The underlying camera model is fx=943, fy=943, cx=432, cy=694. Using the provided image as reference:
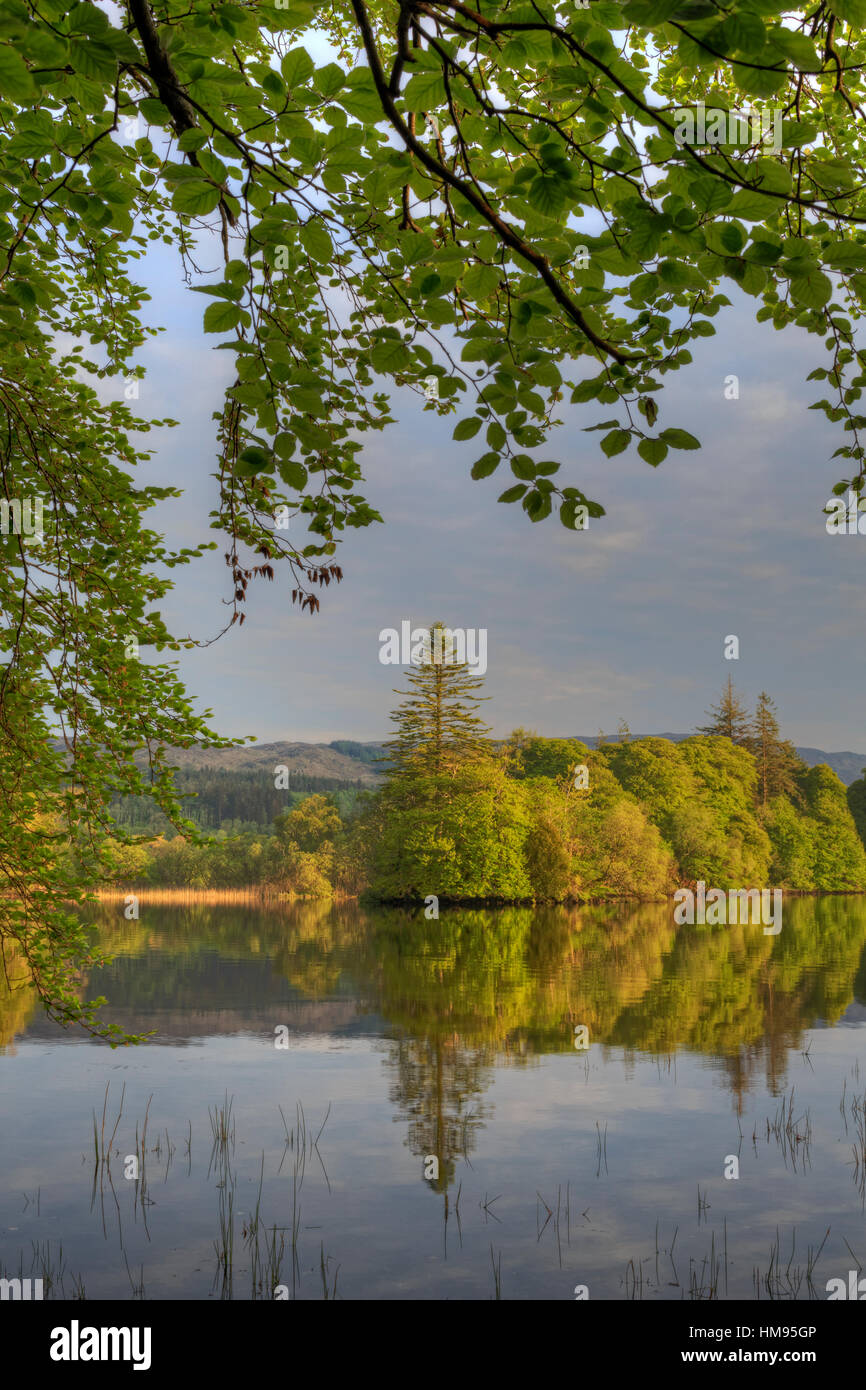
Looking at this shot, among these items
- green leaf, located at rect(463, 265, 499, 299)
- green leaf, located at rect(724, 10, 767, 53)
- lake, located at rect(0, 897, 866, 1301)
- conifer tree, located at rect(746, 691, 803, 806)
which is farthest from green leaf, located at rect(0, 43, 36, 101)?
conifer tree, located at rect(746, 691, 803, 806)

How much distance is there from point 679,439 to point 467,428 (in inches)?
37.0

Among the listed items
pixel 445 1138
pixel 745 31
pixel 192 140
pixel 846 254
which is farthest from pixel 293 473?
pixel 445 1138

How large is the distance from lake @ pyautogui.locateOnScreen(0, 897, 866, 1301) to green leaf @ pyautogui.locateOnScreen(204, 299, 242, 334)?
369 inches

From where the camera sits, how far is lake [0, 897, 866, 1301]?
33.6 ft

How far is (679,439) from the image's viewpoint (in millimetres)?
3795

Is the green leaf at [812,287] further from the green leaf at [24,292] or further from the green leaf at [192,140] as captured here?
the green leaf at [24,292]

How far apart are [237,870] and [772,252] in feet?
258

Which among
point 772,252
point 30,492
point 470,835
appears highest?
point 30,492

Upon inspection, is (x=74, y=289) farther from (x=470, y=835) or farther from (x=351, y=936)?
(x=470, y=835)

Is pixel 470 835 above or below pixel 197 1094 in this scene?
above

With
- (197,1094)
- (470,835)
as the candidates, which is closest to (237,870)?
(470,835)

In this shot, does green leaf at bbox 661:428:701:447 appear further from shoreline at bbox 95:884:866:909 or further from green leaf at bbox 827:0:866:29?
Answer: shoreline at bbox 95:884:866:909

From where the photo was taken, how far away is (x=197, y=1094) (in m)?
17.6
